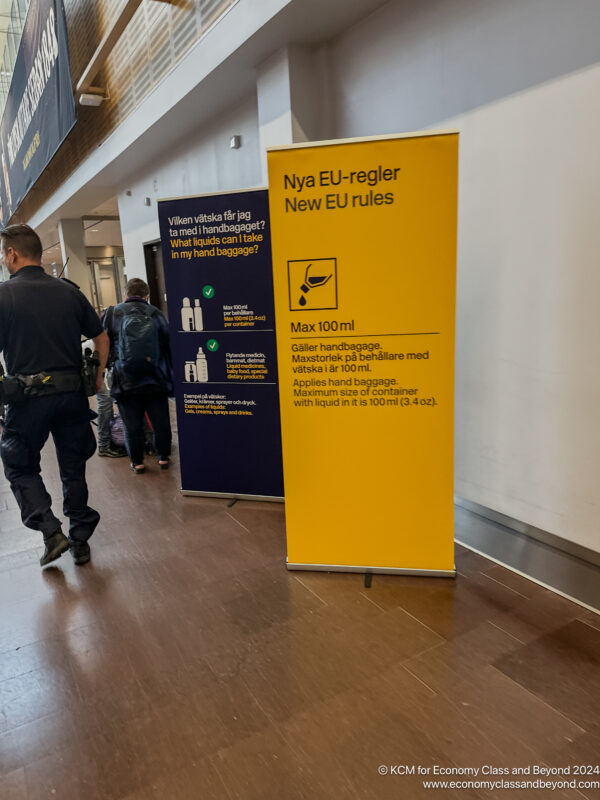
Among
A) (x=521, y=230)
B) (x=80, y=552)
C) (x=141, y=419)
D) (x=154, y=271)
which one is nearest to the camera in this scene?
(x=521, y=230)

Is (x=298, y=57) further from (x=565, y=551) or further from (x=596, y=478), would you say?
(x=565, y=551)

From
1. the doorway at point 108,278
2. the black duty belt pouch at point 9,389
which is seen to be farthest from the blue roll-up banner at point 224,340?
the doorway at point 108,278

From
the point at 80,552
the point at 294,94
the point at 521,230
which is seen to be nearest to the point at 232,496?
the point at 80,552

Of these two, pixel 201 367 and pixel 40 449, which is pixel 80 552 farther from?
pixel 201 367

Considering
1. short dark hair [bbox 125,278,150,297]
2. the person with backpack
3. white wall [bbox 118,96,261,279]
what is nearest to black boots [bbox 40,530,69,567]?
the person with backpack

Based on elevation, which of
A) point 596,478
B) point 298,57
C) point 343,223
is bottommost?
point 596,478

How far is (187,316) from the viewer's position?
133 inches

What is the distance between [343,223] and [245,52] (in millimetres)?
2246

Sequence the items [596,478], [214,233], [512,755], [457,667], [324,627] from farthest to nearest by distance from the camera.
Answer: [214,233] < [596,478] < [324,627] < [457,667] < [512,755]

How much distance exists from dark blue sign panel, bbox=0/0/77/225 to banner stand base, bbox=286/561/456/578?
554 centimetres

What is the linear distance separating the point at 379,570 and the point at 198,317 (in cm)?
192

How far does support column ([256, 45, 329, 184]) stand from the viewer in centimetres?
363

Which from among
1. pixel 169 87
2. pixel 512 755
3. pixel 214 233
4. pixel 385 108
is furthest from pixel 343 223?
pixel 169 87

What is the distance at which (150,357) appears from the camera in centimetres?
388
